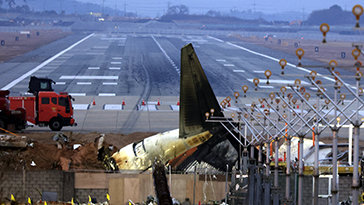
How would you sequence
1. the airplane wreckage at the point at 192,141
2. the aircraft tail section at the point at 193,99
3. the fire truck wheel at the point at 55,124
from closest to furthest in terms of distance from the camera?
the airplane wreckage at the point at 192,141
the aircraft tail section at the point at 193,99
the fire truck wheel at the point at 55,124

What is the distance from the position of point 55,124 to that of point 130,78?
51.0 m

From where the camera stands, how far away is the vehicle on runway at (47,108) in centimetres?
5916

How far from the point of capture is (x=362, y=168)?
1462 inches

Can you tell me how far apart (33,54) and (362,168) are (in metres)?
130

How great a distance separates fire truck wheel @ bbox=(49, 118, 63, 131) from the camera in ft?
197

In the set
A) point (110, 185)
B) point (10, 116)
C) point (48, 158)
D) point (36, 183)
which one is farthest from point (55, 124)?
point (110, 185)

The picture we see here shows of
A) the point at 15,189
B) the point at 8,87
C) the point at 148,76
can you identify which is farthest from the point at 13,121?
the point at 148,76

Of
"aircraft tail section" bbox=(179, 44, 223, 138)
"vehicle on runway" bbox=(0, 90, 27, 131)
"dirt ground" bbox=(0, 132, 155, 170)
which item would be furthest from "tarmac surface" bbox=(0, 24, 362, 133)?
"dirt ground" bbox=(0, 132, 155, 170)

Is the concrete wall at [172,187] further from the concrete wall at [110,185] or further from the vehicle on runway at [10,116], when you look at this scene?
the vehicle on runway at [10,116]

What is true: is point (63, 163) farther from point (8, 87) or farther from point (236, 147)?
point (8, 87)

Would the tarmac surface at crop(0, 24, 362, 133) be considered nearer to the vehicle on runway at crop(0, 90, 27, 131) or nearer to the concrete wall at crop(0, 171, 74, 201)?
the vehicle on runway at crop(0, 90, 27, 131)

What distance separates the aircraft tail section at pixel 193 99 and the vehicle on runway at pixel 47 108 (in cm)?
2111

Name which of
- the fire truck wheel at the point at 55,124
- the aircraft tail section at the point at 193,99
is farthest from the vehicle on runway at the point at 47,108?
the aircraft tail section at the point at 193,99

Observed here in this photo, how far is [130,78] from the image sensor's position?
111 metres
